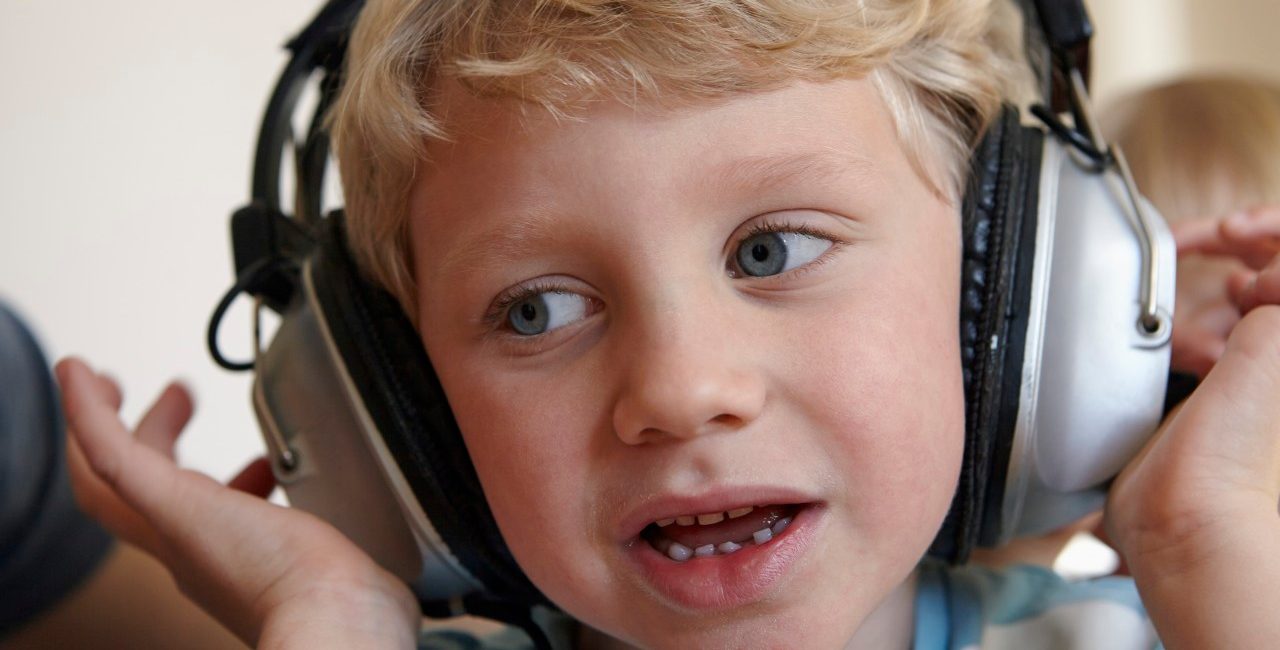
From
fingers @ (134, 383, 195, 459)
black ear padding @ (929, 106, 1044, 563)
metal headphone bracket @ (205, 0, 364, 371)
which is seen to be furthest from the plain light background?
black ear padding @ (929, 106, 1044, 563)

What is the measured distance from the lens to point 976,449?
85 centimetres

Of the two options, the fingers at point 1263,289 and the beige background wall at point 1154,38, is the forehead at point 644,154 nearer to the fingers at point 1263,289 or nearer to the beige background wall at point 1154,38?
the fingers at point 1263,289

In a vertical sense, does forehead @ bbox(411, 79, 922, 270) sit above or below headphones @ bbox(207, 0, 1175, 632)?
above

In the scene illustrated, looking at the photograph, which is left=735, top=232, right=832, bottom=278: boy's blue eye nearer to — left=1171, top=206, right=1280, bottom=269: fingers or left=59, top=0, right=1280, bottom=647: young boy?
left=59, top=0, right=1280, bottom=647: young boy

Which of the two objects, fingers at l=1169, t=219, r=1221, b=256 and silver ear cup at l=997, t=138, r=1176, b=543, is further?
fingers at l=1169, t=219, r=1221, b=256

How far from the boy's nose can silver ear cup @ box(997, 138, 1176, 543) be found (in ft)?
0.75

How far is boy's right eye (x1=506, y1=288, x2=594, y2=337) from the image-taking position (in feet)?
2.72

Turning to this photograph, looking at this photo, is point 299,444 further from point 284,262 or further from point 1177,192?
point 1177,192

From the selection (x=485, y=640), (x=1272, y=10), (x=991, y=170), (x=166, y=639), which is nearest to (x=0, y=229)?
(x=166, y=639)

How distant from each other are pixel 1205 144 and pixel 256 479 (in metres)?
1.14

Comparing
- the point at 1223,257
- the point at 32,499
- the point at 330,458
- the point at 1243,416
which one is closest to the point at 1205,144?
the point at 1223,257

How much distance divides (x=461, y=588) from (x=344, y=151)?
0.36 meters

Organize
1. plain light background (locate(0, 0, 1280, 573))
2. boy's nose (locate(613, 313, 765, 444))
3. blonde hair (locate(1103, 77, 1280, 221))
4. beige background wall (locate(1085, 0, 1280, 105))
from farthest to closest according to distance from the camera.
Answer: beige background wall (locate(1085, 0, 1280, 105))
plain light background (locate(0, 0, 1280, 573))
blonde hair (locate(1103, 77, 1280, 221))
boy's nose (locate(613, 313, 765, 444))

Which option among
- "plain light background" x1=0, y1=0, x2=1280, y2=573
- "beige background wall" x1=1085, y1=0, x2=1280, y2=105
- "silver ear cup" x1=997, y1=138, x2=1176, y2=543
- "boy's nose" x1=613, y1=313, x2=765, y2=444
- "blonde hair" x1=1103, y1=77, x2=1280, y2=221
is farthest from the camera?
"beige background wall" x1=1085, y1=0, x2=1280, y2=105
